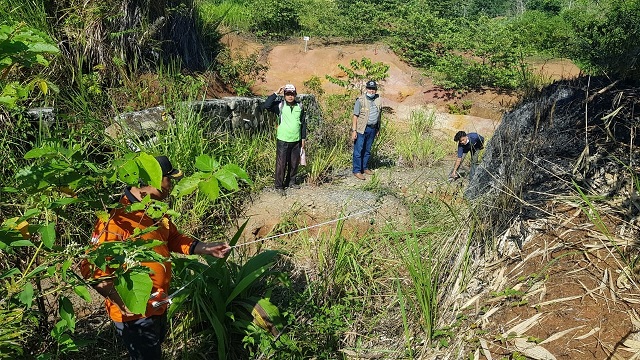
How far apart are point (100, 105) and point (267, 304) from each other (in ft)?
11.5

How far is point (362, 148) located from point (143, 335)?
4.61 m

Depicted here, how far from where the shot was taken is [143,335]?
2.55 metres

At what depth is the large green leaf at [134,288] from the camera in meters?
1.65

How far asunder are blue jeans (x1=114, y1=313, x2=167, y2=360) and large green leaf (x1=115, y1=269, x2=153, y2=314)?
0.95m

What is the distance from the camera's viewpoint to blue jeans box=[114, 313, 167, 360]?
2516 millimetres

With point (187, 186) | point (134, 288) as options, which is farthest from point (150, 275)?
point (187, 186)

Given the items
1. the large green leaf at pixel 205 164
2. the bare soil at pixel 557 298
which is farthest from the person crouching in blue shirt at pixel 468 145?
the large green leaf at pixel 205 164

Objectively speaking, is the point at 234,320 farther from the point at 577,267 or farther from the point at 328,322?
the point at 577,267

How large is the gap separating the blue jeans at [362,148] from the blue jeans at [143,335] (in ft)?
14.6

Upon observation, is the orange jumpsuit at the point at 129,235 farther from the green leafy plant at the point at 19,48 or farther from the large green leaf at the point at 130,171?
the green leafy plant at the point at 19,48

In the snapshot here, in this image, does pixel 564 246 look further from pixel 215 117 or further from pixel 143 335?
pixel 215 117

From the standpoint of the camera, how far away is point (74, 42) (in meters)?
5.86

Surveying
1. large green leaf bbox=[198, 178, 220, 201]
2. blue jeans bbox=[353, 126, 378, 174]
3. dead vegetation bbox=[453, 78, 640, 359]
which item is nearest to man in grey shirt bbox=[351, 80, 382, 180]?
blue jeans bbox=[353, 126, 378, 174]

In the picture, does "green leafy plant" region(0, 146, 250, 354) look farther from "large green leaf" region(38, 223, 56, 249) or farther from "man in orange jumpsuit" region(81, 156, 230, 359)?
"man in orange jumpsuit" region(81, 156, 230, 359)
